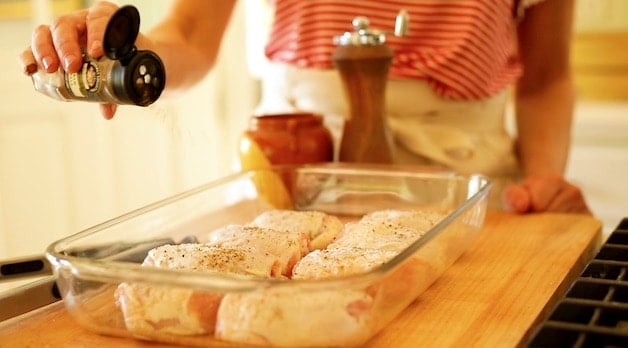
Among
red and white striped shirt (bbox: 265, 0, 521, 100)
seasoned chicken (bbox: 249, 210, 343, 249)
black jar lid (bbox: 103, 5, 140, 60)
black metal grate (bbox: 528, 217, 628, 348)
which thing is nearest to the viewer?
black metal grate (bbox: 528, 217, 628, 348)

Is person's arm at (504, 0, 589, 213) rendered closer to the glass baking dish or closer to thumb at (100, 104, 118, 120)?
the glass baking dish

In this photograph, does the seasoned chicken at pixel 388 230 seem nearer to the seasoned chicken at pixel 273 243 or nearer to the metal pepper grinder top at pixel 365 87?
the seasoned chicken at pixel 273 243

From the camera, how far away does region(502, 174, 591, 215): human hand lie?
3.05 feet

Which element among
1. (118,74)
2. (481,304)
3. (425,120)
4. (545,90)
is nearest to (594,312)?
(481,304)

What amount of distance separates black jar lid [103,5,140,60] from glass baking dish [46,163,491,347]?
0.15 m

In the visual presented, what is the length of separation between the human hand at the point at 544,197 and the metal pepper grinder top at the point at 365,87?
0.47 ft

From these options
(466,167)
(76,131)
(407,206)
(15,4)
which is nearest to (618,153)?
(466,167)

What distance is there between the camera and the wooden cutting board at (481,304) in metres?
0.57

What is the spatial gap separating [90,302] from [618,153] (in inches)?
52.8

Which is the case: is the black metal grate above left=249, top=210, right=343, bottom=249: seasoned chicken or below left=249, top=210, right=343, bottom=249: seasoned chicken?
below

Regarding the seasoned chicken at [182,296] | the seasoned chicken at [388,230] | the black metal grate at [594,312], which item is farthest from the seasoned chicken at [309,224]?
the black metal grate at [594,312]

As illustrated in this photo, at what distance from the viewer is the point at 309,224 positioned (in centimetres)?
73

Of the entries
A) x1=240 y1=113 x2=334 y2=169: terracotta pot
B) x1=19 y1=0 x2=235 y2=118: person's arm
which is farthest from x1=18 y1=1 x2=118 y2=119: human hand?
x1=240 y1=113 x2=334 y2=169: terracotta pot

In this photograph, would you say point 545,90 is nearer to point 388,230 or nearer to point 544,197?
point 544,197
